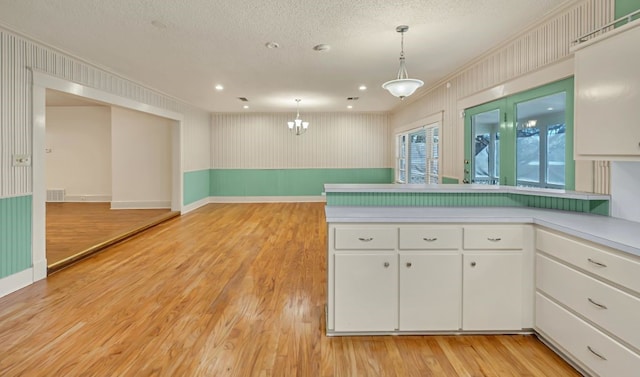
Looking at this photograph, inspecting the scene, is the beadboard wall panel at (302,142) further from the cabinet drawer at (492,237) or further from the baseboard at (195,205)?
the cabinet drawer at (492,237)

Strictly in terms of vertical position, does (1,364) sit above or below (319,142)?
below

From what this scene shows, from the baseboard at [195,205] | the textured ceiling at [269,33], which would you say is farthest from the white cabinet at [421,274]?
the baseboard at [195,205]

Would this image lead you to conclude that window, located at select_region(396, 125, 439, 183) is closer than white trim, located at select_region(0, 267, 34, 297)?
No

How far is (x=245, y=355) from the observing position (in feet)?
7.71

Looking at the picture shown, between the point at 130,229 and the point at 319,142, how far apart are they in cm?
590

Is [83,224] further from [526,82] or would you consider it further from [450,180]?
[526,82]

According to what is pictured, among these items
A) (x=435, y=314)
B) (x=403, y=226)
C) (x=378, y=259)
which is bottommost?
(x=435, y=314)

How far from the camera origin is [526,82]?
3617 millimetres

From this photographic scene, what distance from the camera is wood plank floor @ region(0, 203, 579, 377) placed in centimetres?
220

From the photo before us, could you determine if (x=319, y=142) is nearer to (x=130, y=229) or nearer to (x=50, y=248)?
(x=130, y=229)

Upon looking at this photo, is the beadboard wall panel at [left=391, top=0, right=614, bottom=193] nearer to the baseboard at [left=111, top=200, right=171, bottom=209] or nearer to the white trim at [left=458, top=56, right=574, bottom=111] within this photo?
the white trim at [left=458, top=56, right=574, bottom=111]

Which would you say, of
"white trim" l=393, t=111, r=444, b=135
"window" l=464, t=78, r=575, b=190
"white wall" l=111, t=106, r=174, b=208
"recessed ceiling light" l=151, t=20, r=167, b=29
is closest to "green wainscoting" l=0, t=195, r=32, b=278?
"recessed ceiling light" l=151, t=20, r=167, b=29

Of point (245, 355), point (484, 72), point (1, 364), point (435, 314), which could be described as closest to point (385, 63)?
point (484, 72)

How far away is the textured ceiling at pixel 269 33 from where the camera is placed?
3.09 metres
